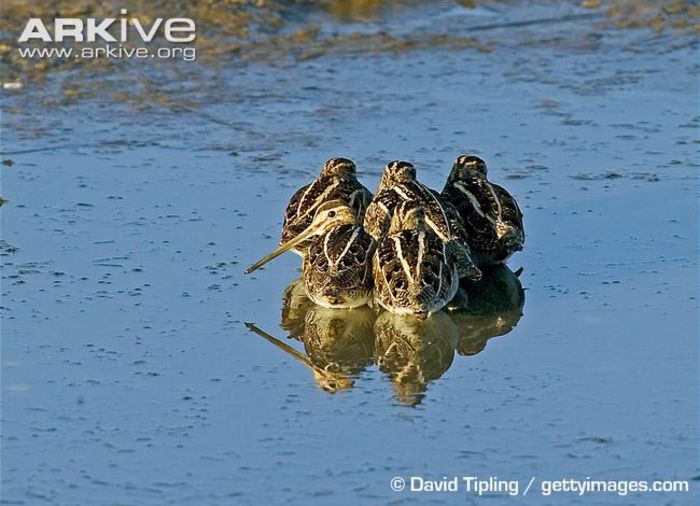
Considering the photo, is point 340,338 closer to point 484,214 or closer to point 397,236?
point 397,236

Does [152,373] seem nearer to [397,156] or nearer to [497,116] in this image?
[397,156]

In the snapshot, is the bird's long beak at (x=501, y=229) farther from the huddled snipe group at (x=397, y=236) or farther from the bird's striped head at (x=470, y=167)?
the bird's striped head at (x=470, y=167)

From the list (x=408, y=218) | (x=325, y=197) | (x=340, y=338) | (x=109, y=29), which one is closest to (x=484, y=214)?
(x=408, y=218)

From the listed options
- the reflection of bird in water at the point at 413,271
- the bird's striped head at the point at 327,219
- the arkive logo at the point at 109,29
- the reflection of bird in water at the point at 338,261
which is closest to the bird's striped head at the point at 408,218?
the reflection of bird in water at the point at 413,271

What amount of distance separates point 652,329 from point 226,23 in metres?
7.02

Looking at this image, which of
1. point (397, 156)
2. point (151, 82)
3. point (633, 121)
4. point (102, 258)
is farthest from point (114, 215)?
point (633, 121)

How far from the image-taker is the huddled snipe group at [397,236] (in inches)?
308

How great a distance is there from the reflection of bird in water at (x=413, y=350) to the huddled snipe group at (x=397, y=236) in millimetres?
100

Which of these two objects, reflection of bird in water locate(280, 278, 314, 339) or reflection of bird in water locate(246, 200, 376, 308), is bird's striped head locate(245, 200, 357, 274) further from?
reflection of bird in water locate(280, 278, 314, 339)

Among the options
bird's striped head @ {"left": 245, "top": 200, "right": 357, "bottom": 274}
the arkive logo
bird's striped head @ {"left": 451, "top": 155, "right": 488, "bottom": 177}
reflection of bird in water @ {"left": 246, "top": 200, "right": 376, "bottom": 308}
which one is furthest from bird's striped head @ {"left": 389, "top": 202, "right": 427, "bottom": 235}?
the arkive logo

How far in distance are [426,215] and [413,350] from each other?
1.17m

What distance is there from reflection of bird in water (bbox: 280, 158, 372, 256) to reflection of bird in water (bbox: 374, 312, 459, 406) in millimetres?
959

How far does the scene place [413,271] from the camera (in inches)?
306

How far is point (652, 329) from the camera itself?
7.80 meters
